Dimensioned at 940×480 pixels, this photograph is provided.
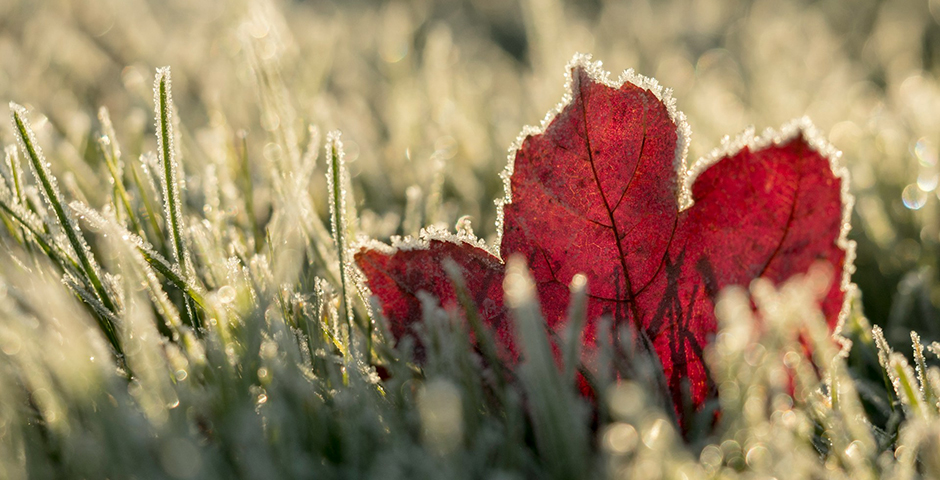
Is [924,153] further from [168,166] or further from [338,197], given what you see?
[168,166]

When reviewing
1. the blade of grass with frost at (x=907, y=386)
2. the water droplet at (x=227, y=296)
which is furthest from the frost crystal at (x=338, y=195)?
the blade of grass with frost at (x=907, y=386)

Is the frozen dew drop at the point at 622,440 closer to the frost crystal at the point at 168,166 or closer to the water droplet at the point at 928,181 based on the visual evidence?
the frost crystal at the point at 168,166

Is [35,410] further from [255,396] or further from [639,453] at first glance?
[639,453]

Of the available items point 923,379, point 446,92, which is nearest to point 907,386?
point 923,379

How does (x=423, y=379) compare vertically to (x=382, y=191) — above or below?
below

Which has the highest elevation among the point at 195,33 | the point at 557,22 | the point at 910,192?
the point at 195,33

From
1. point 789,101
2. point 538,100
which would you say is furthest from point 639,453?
point 789,101
